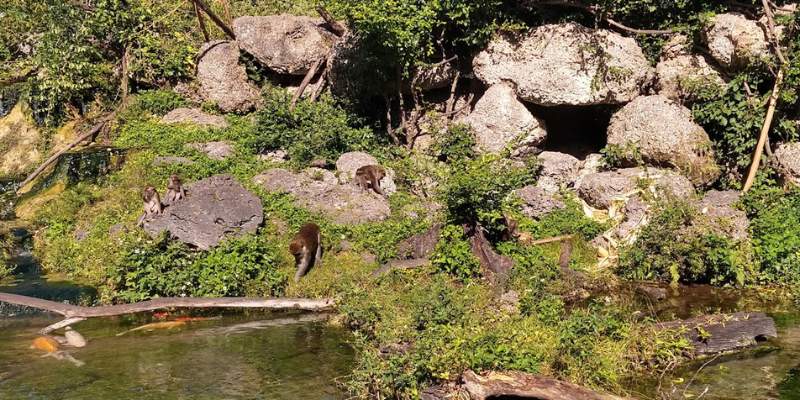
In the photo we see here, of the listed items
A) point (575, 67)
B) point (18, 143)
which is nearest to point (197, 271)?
point (575, 67)

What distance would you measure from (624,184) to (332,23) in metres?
9.58

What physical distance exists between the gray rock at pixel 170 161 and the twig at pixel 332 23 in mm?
5719

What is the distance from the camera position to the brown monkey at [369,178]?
15.9 metres

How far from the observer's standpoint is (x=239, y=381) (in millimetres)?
8906

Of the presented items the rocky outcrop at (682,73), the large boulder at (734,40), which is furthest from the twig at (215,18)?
the large boulder at (734,40)

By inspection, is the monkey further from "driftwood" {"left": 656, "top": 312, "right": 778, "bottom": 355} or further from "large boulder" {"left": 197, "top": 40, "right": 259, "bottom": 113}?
"driftwood" {"left": 656, "top": 312, "right": 778, "bottom": 355}

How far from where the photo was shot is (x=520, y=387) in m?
7.36

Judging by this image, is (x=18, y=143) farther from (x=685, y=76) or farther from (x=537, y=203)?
(x=685, y=76)

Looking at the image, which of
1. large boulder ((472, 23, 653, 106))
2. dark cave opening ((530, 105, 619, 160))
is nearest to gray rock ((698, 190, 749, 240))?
large boulder ((472, 23, 653, 106))

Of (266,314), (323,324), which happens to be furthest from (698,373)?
(266,314)

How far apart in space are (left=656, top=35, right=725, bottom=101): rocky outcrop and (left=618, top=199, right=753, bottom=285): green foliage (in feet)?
12.9

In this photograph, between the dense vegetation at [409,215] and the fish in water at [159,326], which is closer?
the dense vegetation at [409,215]

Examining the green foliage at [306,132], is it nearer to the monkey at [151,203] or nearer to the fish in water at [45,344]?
the monkey at [151,203]

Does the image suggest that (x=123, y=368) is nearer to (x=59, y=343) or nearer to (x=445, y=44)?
(x=59, y=343)
